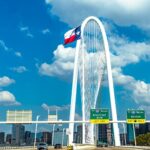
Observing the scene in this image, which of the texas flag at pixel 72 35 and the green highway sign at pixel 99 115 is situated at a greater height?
the texas flag at pixel 72 35

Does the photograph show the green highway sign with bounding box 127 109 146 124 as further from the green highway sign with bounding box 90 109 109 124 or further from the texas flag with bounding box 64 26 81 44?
the texas flag with bounding box 64 26 81 44

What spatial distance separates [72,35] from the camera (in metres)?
118

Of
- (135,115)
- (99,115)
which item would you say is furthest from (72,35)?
(135,115)

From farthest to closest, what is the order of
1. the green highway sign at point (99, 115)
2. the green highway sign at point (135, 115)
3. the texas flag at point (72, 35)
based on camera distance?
the texas flag at point (72, 35) < the green highway sign at point (135, 115) < the green highway sign at point (99, 115)

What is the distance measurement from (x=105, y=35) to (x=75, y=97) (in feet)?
66.5

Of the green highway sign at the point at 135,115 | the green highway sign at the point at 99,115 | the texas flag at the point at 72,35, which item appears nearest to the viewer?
the green highway sign at the point at 99,115

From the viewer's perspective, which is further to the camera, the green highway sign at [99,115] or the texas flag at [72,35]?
the texas flag at [72,35]

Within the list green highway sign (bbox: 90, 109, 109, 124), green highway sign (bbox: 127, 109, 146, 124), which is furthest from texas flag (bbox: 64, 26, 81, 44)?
green highway sign (bbox: 127, 109, 146, 124)

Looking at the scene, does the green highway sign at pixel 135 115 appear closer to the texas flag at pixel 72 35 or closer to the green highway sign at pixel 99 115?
→ the green highway sign at pixel 99 115

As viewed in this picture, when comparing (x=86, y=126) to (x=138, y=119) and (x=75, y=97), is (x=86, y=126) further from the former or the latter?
(x=138, y=119)

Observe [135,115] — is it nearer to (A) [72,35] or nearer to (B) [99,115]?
(B) [99,115]

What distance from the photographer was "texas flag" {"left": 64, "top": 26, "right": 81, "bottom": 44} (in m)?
117

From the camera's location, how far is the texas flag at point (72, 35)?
117 meters

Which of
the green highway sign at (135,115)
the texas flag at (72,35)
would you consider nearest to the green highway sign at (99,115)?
the green highway sign at (135,115)
